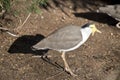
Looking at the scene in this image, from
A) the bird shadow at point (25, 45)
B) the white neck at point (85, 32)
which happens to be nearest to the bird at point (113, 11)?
the bird shadow at point (25, 45)

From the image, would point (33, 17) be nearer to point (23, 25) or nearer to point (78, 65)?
point (23, 25)

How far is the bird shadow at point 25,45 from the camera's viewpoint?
302 inches

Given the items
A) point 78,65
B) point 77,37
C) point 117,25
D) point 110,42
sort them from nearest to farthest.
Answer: point 77,37
point 78,65
point 110,42
point 117,25

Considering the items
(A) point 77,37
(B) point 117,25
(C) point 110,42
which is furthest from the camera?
(B) point 117,25

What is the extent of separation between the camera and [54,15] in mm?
9133

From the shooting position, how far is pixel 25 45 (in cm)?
792

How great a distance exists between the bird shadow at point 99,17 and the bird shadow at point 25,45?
1601 millimetres

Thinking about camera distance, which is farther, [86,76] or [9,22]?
[9,22]

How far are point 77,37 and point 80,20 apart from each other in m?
2.55

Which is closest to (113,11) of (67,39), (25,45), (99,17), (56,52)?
(99,17)

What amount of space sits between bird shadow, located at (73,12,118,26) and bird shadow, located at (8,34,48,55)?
1.60 m

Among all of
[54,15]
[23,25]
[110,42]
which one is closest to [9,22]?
[23,25]

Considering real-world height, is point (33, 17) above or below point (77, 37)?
below

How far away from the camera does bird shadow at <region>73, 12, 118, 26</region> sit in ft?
30.1
